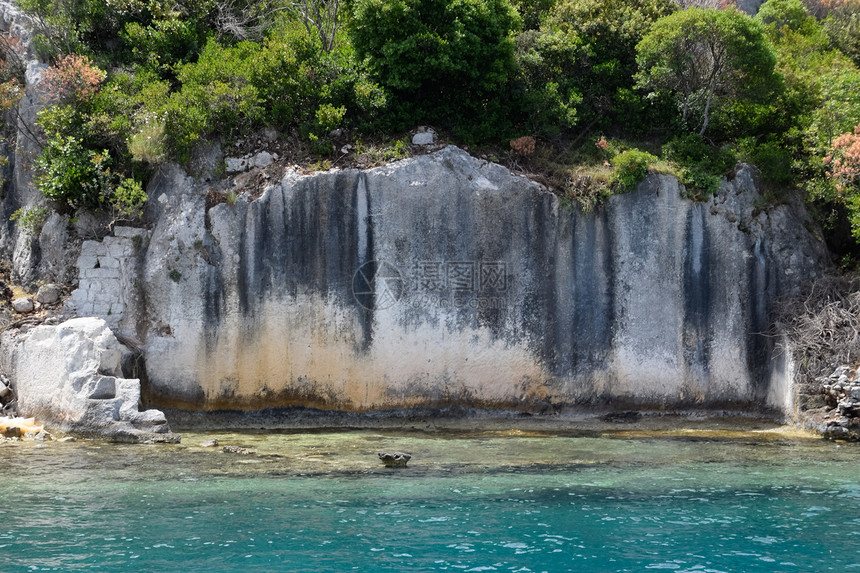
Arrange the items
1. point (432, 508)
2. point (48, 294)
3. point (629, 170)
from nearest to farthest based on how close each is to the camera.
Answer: point (432, 508), point (48, 294), point (629, 170)

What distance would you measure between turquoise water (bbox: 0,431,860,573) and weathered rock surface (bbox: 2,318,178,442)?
65 cm

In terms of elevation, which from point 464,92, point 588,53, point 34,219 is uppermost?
point 588,53

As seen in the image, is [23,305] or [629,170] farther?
[629,170]

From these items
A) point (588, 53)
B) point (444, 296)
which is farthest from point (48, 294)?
point (588, 53)

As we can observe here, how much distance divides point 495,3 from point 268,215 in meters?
6.48

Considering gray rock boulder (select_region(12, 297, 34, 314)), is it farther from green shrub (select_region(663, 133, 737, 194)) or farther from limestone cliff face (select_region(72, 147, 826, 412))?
green shrub (select_region(663, 133, 737, 194))

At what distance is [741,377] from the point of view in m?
15.4

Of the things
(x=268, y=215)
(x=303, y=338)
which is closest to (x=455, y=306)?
(x=303, y=338)

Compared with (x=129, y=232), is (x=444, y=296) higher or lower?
lower

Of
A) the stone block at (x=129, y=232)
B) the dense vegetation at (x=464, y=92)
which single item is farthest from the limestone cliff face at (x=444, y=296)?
the dense vegetation at (x=464, y=92)

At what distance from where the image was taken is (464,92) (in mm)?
16797

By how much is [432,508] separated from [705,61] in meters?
11.8

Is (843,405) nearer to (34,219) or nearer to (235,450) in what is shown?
(235,450)

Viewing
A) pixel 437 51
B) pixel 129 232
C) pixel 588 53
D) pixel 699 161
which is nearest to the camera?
pixel 129 232
